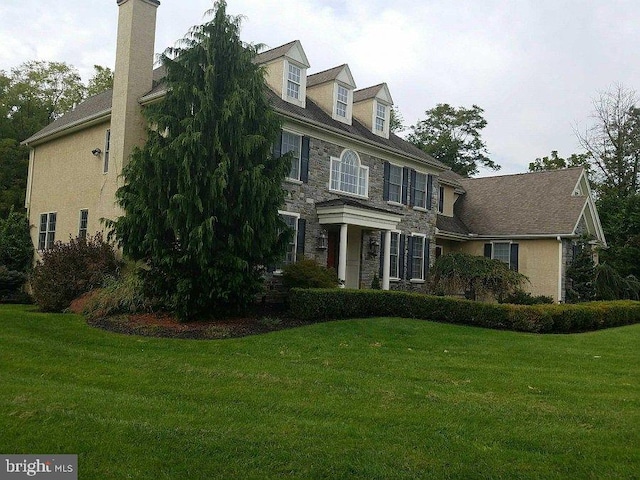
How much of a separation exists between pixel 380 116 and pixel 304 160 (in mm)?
5668

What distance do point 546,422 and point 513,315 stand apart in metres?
8.16

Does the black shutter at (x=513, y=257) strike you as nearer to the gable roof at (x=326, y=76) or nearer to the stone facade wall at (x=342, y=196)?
the stone facade wall at (x=342, y=196)

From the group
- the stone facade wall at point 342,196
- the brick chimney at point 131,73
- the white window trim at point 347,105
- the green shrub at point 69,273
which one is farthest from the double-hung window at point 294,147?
the green shrub at point 69,273

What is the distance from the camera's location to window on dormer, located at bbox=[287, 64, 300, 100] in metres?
17.9

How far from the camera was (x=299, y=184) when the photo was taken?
56.3 feet

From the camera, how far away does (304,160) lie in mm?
17328

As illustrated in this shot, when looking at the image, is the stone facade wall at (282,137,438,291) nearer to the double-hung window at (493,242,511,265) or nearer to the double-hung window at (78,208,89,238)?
the double-hung window at (493,242,511,265)

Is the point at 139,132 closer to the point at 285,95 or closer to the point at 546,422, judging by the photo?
the point at 285,95

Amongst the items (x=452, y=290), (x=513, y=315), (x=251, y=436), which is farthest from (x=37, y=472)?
(x=452, y=290)

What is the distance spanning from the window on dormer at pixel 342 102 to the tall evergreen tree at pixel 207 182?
7139mm

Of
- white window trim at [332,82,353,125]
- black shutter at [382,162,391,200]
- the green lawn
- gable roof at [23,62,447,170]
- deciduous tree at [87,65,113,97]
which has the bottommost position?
the green lawn

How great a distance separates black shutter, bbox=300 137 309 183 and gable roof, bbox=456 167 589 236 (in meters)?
10.8

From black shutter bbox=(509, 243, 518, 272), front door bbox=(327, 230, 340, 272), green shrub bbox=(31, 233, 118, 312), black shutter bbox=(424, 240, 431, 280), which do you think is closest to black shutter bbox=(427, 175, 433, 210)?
black shutter bbox=(424, 240, 431, 280)

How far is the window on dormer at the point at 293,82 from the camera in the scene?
58.9 feet
